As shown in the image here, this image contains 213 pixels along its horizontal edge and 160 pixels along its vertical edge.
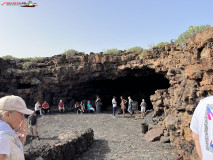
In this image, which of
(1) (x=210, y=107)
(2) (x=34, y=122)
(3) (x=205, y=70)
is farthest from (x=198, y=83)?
(2) (x=34, y=122)

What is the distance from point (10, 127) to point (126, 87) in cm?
2545

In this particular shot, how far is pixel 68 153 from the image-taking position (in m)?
6.36

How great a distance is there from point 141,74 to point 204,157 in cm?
1804

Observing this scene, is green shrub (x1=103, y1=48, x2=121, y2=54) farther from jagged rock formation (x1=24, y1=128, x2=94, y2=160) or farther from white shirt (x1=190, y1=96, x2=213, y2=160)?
white shirt (x1=190, y1=96, x2=213, y2=160)

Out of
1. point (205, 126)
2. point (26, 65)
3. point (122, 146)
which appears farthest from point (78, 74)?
point (205, 126)

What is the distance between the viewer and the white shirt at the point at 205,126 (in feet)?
5.92

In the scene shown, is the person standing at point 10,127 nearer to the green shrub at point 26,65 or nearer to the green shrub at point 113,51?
the green shrub at point 113,51

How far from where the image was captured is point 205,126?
6.13ft

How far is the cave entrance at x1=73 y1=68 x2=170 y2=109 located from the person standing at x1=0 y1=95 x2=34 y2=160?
19107 millimetres

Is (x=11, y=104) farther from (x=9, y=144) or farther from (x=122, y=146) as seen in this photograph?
(x=122, y=146)

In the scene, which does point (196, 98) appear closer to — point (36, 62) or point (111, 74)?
point (111, 74)

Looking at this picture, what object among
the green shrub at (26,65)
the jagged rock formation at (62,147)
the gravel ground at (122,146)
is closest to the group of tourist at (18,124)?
the jagged rock formation at (62,147)

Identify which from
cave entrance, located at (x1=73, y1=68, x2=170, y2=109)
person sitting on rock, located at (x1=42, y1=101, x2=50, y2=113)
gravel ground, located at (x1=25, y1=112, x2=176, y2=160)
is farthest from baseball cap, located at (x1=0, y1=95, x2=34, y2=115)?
cave entrance, located at (x1=73, y1=68, x2=170, y2=109)

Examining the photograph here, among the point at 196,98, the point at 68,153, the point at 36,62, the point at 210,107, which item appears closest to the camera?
the point at 210,107
